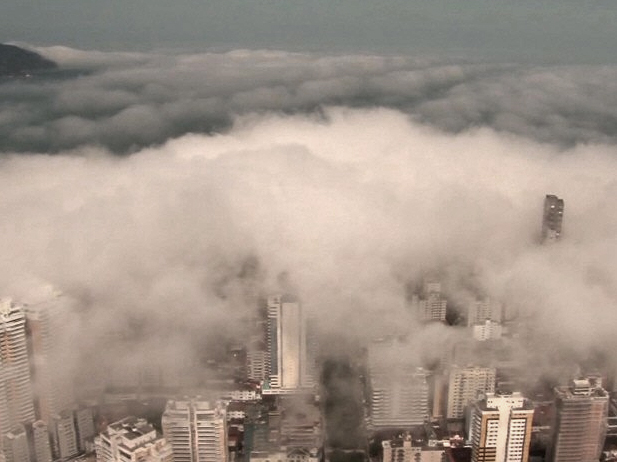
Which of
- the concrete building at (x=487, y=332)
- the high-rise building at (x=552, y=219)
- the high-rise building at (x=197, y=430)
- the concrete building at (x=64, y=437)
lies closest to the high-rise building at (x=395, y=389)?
the concrete building at (x=487, y=332)

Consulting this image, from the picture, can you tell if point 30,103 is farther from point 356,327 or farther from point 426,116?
point 426,116

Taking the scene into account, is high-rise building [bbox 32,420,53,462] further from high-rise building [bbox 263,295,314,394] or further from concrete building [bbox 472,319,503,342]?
concrete building [bbox 472,319,503,342]

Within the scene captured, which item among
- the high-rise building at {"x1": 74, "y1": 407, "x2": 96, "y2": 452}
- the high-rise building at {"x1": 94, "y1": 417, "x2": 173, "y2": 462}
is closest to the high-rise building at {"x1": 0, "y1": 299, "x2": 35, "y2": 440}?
the high-rise building at {"x1": 74, "y1": 407, "x2": 96, "y2": 452}

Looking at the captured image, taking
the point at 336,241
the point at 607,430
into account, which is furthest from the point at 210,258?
the point at 607,430

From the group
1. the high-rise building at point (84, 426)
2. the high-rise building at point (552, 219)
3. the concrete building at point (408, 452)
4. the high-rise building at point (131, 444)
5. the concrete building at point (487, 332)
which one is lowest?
the concrete building at point (408, 452)

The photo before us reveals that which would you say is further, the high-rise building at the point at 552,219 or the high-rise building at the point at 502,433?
the high-rise building at the point at 552,219

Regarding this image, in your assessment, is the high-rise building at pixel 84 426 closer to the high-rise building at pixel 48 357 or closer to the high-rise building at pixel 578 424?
the high-rise building at pixel 48 357
